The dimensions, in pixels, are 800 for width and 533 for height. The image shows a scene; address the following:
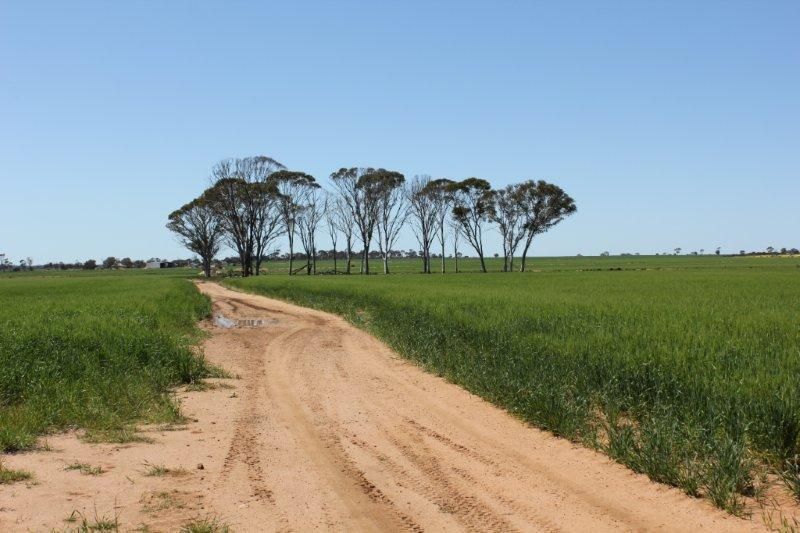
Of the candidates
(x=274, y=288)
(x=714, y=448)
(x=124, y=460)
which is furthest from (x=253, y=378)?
(x=274, y=288)

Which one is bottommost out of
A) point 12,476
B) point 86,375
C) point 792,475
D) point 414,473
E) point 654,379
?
point 414,473

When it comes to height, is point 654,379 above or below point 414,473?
above

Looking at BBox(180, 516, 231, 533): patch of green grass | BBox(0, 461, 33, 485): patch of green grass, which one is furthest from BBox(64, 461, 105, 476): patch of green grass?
BBox(180, 516, 231, 533): patch of green grass

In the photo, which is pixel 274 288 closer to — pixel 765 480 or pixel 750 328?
pixel 750 328

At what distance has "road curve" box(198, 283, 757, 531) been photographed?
534 cm

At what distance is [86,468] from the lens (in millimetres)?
6840

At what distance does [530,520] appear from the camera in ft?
17.5

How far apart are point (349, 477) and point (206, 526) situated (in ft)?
5.72

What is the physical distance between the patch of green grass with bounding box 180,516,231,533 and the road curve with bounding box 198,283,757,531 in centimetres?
16

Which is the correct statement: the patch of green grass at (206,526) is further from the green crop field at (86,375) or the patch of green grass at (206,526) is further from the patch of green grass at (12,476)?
the green crop field at (86,375)

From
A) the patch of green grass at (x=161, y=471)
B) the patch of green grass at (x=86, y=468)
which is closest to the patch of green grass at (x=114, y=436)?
the patch of green grass at (x=86, y=468)

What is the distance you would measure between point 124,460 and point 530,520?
4838 mm

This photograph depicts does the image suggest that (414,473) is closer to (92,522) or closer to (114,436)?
(92,522)

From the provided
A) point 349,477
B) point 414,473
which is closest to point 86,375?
point 349,477
